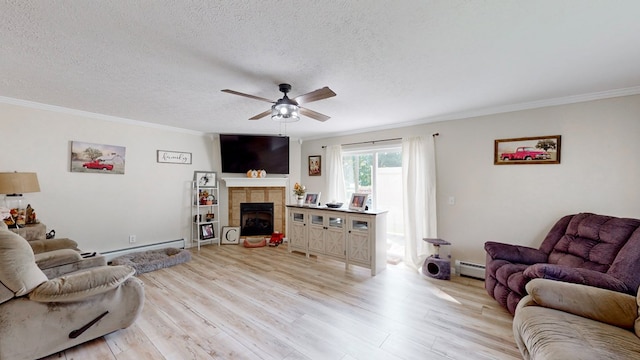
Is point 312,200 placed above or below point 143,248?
above

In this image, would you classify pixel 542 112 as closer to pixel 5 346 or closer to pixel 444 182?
pixel 444 182

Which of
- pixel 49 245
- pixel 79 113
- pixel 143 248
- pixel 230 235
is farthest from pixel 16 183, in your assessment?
pixel 230 235

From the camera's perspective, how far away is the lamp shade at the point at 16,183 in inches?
109

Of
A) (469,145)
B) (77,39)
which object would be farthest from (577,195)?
(77,39)

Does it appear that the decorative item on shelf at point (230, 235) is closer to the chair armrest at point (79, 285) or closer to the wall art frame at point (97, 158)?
the wall art frame at point (97, 158)

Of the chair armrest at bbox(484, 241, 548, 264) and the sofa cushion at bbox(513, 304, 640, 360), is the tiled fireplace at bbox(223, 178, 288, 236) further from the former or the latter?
the sofa cushion at bbox(513, 304, 640, 360)

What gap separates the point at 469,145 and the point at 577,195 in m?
1.30

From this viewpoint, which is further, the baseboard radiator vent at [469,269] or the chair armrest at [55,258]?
the baseboard radiator vent at [469,269]

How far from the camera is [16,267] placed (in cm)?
169

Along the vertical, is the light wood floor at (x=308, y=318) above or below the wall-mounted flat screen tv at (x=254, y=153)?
below

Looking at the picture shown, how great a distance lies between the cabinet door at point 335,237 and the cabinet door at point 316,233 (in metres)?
0.11

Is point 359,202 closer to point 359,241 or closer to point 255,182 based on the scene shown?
point 359,241

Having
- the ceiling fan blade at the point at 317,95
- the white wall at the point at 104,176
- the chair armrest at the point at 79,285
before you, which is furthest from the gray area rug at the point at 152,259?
the ceiling fan blade at the point at 317,95

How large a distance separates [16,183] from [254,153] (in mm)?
3334
